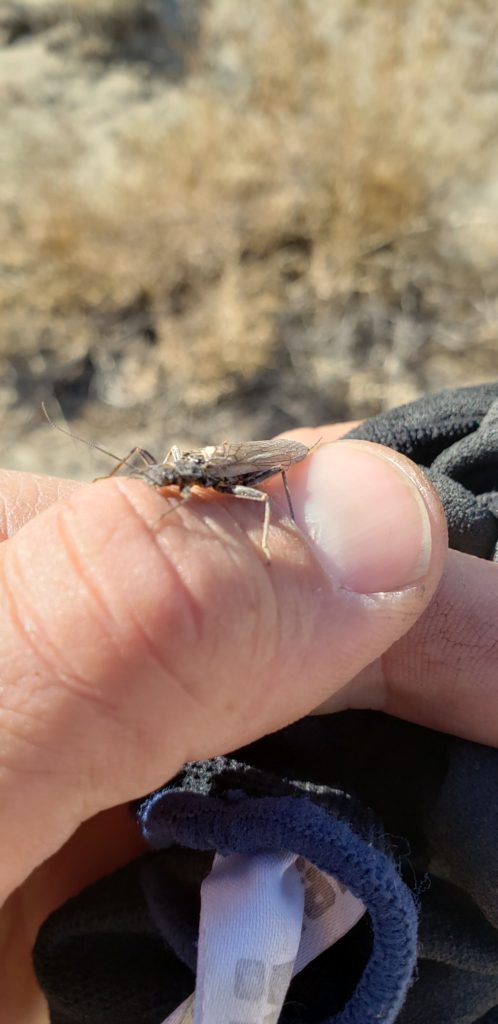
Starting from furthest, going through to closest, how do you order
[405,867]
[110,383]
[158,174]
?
[158,174]
[110,383]
[405,867]

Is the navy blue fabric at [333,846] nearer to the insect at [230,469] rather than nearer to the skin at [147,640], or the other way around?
the skin at [147,640]

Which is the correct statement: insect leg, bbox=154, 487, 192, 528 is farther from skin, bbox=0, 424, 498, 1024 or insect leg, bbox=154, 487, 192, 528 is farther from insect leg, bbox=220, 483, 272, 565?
insect leg, bbox=220, 483, 272, 565

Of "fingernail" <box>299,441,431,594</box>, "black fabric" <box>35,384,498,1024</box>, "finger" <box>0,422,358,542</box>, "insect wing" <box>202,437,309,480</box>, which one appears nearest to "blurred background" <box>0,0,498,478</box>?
"insect wing" <box>202,437,309,480</box>

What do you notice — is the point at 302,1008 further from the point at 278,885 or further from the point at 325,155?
the point at 325,155

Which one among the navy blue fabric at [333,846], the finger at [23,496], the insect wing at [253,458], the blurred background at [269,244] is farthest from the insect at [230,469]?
the blurred background at [269,244]

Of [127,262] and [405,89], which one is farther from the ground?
[405,89]

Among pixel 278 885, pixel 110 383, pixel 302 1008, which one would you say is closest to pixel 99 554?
pixel 278 885

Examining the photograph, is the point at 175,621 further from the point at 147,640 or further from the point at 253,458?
the point at 253,458
